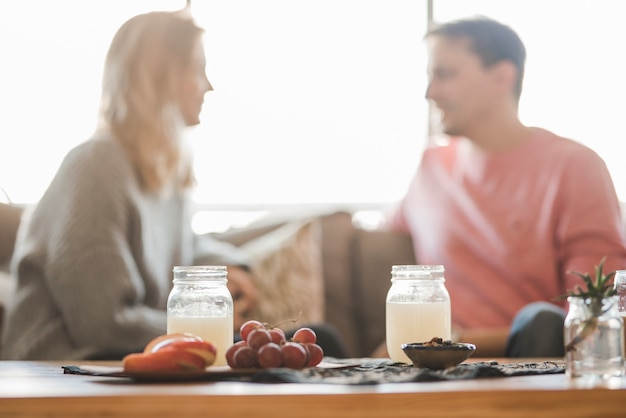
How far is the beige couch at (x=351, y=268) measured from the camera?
2.96m

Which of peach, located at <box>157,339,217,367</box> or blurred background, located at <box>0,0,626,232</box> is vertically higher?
blurred background, located at <box>0,0,626,232</box>

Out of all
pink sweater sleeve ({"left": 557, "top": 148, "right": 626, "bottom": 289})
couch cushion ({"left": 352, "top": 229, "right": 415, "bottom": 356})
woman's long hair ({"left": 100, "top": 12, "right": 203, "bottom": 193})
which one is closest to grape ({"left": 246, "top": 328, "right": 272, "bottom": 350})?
woman's long hair ({"left": 100, "top": 12, "right": 203, "bottom": 193})

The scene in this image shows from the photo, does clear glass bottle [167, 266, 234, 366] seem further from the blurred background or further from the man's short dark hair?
the blurred background

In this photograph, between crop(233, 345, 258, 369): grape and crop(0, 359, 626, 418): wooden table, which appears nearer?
crop(0, 359, 626, 418): wooden table

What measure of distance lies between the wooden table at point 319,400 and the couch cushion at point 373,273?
74.0 inches

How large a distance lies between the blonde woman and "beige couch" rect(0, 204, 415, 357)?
0.32 metres

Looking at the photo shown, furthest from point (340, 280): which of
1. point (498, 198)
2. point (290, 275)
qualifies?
point (498, 198)

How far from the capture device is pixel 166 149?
2492mm

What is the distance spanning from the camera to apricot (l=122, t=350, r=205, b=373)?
1.19 m

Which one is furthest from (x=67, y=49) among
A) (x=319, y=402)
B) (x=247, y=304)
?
(x=319, y=402)

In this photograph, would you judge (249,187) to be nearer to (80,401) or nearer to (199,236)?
(199,236)

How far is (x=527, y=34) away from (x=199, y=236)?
65.7 inches

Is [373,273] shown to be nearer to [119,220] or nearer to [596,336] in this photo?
[119,220]

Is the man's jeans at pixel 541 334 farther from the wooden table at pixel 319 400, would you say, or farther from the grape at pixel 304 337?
the wooden table at pixel 319 400
